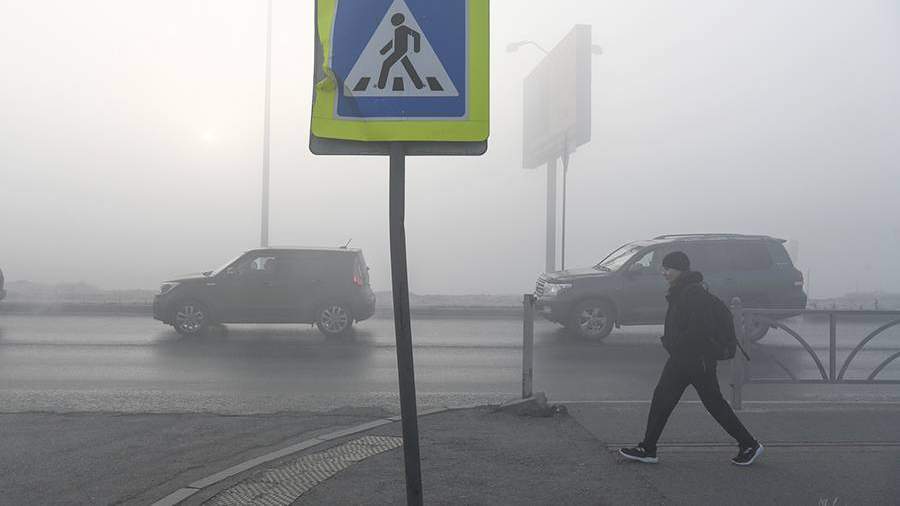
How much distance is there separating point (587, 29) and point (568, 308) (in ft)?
47.7

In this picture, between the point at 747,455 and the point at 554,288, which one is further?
the point at 554,288

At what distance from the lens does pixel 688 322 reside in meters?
6.40

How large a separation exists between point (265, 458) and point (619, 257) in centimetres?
1177

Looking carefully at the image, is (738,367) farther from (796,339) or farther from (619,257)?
(619,257)


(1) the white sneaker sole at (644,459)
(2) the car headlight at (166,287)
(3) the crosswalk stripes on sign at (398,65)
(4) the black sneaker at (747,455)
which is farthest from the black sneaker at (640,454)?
(2) the car headlight at (166,287)

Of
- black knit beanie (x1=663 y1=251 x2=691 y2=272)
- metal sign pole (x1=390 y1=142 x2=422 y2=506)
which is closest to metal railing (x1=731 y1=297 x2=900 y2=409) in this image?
black knit beanie (x1=663 y1=251 x2=691 y2=272)

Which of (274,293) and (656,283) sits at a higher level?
(656,283)

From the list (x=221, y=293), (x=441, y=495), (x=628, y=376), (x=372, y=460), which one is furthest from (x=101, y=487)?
(x=221, y=293)

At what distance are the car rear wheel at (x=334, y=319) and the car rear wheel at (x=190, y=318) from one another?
209 cm

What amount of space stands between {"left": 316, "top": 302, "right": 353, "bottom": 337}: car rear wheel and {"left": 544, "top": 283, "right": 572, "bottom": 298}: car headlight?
12.4ft

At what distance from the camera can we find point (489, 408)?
836 centimetres

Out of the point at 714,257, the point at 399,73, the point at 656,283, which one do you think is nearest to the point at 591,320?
the point at 656,283

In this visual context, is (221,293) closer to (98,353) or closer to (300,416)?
(98,353)

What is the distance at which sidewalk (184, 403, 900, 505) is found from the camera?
5.40 metres
